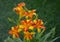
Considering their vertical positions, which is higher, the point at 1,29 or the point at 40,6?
the point at 40,6

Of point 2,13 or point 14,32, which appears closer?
point 14,32

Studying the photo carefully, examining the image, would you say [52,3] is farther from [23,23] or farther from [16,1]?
[23,23]

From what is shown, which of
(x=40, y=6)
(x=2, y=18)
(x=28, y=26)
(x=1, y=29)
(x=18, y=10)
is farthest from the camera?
(x=40, y=6)

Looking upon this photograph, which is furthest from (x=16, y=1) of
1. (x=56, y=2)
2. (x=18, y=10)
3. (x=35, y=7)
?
(x=18, y=10)

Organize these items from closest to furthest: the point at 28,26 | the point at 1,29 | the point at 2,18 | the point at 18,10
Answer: the point at 28,26 < the point at 18,10 < the point at 1,29 < the point at 2,18

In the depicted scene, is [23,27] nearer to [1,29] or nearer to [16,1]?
[1,29]

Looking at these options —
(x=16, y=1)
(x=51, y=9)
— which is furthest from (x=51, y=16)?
(x=16, y=1)
